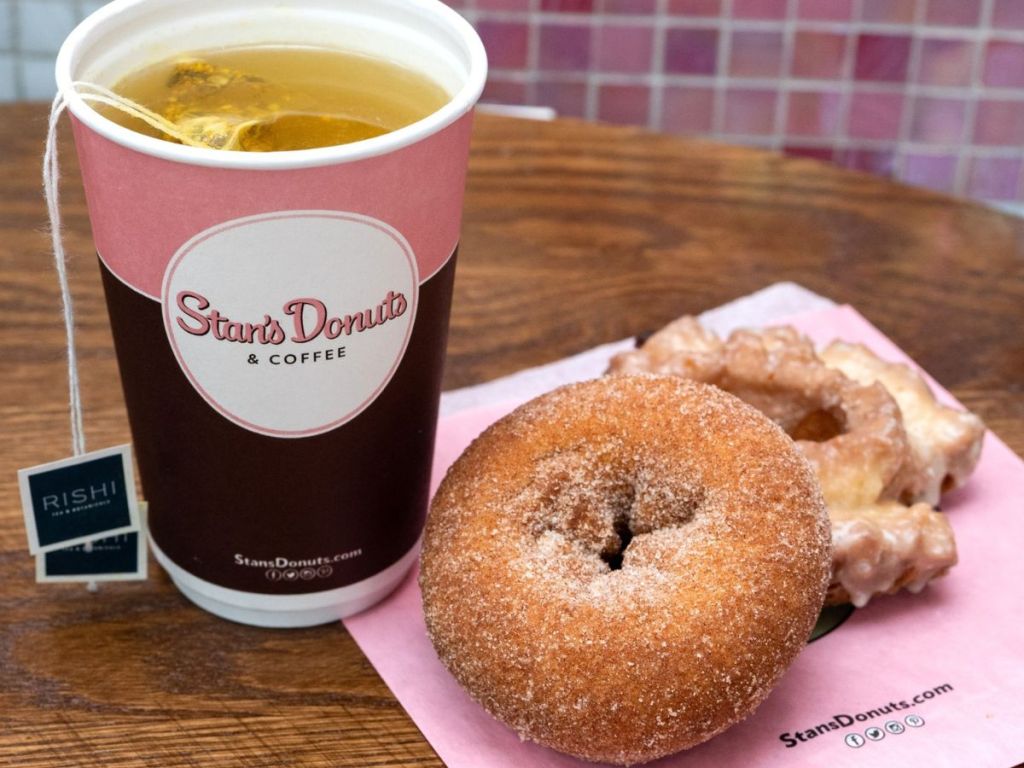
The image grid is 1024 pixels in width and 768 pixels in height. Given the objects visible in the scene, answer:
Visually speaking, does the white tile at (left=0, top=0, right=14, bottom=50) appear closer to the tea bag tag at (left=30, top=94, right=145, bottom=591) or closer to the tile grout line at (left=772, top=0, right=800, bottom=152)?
the tile grout line at (left=772, top=0, right=800, bottom=152)

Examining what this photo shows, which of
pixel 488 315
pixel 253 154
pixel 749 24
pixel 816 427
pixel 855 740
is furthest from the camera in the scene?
pixel 749 24

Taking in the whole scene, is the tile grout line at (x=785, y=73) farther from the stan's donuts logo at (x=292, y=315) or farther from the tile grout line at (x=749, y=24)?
the stan's donuts logo at (x=292, y=315)

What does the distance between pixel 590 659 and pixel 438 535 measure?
0.40 feet

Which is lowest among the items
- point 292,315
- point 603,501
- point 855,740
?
point 855,740

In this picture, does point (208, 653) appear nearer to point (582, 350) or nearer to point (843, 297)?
point (582, 350)

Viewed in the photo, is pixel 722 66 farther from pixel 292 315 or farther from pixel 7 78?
pixel 292 315

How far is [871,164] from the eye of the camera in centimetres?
189

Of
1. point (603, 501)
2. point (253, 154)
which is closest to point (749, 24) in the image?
point (603, 501)

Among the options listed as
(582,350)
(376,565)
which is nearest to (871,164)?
(582,350)

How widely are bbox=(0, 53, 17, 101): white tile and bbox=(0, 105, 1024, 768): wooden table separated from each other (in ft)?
2.04

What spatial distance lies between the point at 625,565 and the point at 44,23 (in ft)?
4.60

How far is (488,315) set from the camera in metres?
1.13

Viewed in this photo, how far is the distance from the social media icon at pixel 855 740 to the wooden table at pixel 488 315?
233mm

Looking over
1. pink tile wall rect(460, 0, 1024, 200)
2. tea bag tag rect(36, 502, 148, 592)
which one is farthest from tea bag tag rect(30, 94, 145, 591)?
→ pink tile wall rect(460, 0, 1024, 200)
